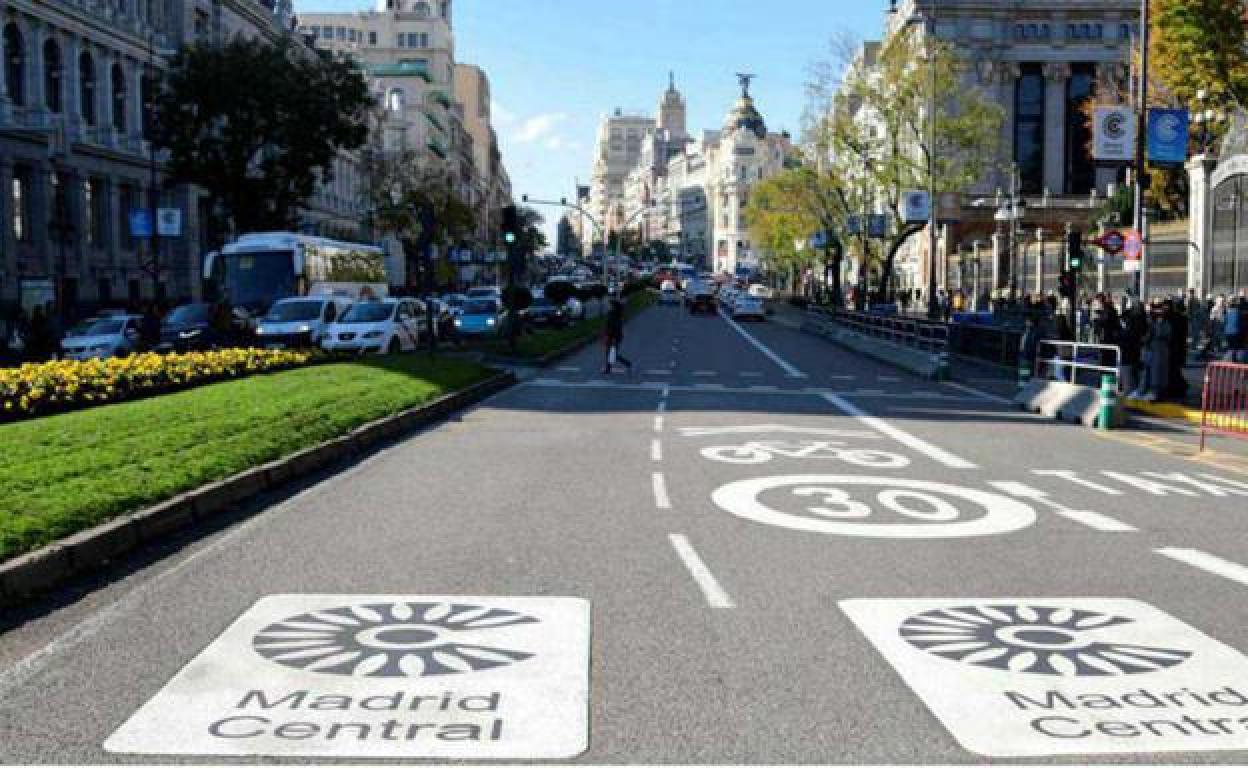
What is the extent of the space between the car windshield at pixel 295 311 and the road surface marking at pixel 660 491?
2574 cm

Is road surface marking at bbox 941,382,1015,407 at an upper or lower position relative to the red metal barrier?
lower

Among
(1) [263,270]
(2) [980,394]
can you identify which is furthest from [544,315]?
(2) [980,394]

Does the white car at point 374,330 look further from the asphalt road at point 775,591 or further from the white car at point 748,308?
the white car at point 748,308

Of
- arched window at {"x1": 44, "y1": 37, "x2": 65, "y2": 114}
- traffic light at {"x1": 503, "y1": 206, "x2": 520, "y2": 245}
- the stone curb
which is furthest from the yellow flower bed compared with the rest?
arched window at {"x1": 44, "y1": 37, "x2": 65, "y2": 114}

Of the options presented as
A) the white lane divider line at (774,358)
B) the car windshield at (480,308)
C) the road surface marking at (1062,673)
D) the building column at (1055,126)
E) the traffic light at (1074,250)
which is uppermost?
the building column at (1055,126)

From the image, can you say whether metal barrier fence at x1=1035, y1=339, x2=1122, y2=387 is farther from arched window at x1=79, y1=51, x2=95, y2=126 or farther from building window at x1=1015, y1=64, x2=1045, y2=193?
building window at x1=1015, y1=64, x2=1045, y2=193

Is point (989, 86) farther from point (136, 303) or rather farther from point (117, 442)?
point (117, 442)

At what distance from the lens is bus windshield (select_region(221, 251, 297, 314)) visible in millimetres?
43219

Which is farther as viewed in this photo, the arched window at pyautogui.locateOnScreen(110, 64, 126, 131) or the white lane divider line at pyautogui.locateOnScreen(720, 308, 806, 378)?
the arched window at pyautogui.locateOnScreen(110, 64, 126, 131)

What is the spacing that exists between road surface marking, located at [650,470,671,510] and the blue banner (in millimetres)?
20711

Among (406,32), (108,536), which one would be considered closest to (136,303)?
(108,536)

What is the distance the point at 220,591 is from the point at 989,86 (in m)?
89.2

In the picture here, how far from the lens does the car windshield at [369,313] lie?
37.3 m

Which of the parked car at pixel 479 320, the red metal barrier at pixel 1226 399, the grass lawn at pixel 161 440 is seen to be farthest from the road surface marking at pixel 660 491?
the parked car at pixel 479 320
